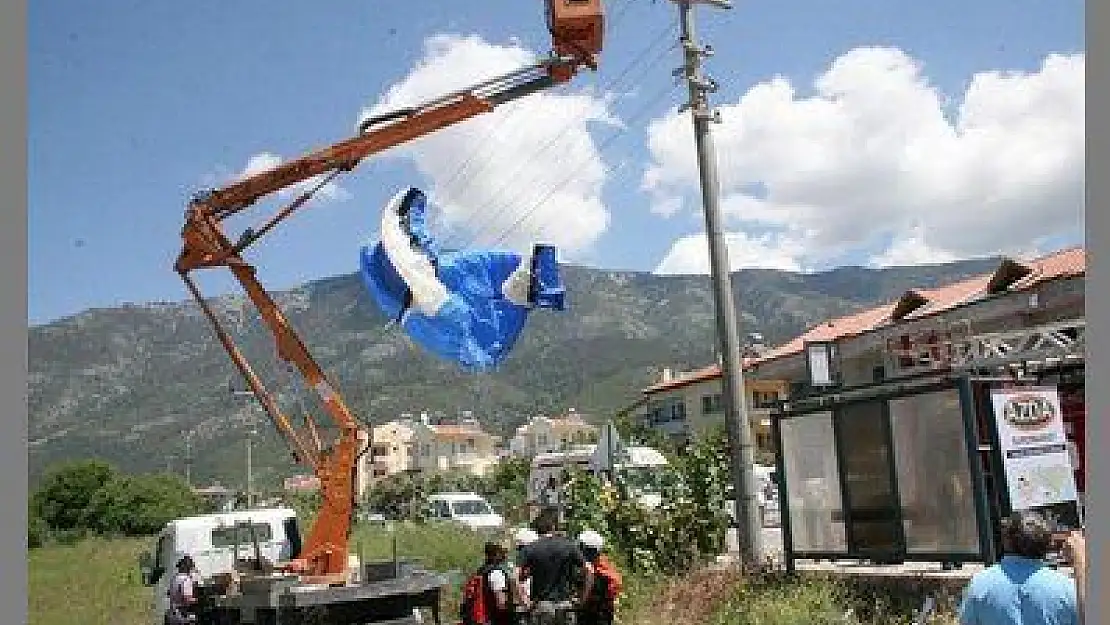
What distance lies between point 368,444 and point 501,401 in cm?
17206

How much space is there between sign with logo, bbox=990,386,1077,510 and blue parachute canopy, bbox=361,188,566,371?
13.7 feet

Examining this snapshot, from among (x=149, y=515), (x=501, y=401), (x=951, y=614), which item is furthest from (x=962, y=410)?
(x=501, y=401)

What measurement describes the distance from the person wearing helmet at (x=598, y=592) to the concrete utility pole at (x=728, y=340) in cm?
365

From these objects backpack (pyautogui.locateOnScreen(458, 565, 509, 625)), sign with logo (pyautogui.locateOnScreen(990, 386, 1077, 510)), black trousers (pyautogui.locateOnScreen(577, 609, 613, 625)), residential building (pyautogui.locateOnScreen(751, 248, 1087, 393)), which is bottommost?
black trousers (pyautogui.locateOnScreen(577, 609, 613, 625))

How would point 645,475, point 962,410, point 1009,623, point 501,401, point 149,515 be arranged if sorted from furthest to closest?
1. point 501,401
2. point 149,515
3. point 645,475
4. point 962,410
5. point 1009,623

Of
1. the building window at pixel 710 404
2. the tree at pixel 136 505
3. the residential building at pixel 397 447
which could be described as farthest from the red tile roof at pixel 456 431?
the tree at pixel 136 505

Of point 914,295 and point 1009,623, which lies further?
point 914,295

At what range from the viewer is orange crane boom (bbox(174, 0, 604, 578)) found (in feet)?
37.7

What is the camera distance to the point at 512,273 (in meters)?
11.3

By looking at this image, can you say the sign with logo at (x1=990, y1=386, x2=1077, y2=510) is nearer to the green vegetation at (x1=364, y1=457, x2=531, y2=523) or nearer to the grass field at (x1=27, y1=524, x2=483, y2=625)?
the grass field at (x1=27, y1=524, x2=483, y2=625)

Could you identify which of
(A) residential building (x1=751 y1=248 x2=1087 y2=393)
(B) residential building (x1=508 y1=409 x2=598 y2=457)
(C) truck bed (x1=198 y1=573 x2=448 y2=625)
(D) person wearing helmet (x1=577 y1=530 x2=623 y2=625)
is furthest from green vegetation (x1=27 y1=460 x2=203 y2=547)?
(B) residential building (x1=508 y1=409 x2=598 y2=457)

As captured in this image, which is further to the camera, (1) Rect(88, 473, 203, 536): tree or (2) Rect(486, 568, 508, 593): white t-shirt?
(1) Rect(88, 473, 203, 536): tree

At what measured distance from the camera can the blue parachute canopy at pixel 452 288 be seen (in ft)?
35.7

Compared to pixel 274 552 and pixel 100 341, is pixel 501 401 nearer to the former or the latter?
pixel 100 341
